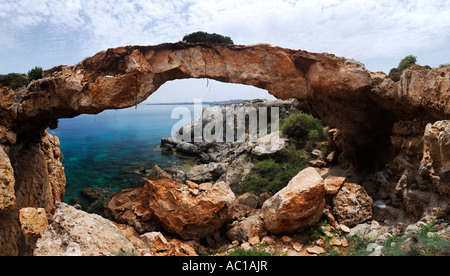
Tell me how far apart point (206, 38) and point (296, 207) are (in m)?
6.28

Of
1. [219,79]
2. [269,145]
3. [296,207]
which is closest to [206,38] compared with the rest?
[219,79]

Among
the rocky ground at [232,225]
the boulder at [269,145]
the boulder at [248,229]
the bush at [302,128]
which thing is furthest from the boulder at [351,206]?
the bush at [302,128]

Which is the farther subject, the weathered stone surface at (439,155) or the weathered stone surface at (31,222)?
the weathered stone surface at (439,155)

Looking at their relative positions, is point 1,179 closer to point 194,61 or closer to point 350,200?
point 194,61

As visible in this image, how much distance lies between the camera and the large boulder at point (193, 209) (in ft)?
26.6

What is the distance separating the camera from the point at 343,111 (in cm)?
975

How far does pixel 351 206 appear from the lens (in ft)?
25.9

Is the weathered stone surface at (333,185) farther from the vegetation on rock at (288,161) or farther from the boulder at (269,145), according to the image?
the boulder at (269,145)

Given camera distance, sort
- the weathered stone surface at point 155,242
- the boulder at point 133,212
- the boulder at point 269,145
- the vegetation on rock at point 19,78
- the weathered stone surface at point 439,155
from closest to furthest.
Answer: the weathered stone surface at point 439,155
the weathered stone surface at point 155,242
the vegetation on rock at point 19,78
the boulder at point 133,212
the boulder at point 269,145

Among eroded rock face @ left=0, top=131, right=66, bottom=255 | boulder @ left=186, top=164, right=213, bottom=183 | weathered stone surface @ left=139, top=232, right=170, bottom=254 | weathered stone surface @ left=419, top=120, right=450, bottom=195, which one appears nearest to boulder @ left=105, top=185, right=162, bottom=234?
weathered stone surface @ left=139, top=232, right=170, bottom=254

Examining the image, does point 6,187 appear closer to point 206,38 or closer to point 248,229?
point 248,229

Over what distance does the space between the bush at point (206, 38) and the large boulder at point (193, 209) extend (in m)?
5.06

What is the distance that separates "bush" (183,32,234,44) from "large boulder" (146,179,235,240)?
506cm

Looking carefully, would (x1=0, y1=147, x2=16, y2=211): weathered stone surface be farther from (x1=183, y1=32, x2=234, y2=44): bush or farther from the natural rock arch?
(x1=183, y1=32, x2=234, y2=44): bush
